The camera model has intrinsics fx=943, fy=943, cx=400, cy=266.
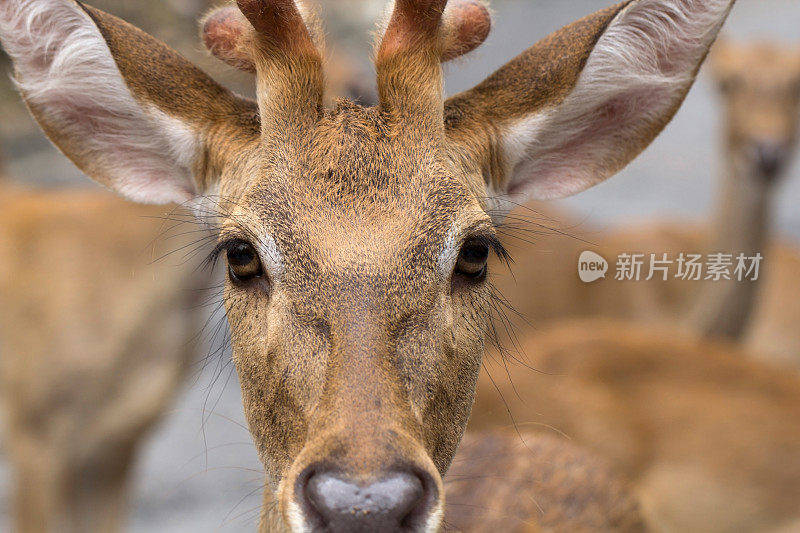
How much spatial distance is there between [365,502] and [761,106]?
6.56m

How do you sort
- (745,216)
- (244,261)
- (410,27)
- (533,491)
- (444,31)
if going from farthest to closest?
(745,216) → (533,491) → (444,31) → (410,27) → (244,261)

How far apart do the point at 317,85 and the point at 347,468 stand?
1.14m

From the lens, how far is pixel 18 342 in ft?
21.0

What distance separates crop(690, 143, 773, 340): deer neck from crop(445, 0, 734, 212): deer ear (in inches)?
165

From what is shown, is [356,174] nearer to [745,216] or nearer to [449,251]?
[449,251]

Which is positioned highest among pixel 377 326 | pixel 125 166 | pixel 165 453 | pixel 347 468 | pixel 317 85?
pixel 317 85

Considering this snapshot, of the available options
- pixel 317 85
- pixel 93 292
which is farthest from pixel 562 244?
pixel 317 85

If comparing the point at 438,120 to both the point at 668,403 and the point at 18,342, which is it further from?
the point at 18,342

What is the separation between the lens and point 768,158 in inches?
292

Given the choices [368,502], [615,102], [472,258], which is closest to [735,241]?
[615,102]

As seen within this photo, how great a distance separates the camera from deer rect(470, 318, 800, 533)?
546cm

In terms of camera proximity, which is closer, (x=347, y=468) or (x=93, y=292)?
(x=347, y=468)

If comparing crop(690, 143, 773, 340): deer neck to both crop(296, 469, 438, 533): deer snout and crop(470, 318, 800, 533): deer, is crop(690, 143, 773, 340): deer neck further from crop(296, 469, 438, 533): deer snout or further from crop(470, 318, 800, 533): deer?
crop(296, 469, 438, 533): deer snout

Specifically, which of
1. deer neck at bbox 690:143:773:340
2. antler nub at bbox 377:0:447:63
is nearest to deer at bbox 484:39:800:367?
deer neck at bbox 690:143:773:340
